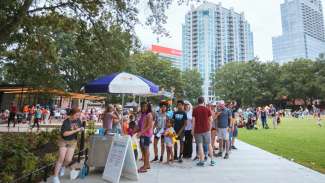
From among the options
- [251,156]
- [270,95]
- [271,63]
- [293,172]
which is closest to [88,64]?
[251,156]

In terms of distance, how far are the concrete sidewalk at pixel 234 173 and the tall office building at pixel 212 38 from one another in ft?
411

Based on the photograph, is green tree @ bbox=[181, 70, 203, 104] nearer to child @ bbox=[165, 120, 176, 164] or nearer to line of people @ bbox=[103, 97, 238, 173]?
line of people @ bbox=[103, 97, 238, 173]

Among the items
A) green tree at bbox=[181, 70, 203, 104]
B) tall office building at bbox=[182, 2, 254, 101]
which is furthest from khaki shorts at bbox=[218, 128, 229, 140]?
tall office building at bbox=[182, 2, 254, 101]

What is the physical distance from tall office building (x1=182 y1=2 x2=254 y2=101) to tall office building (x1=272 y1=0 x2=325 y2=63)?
20879 mm

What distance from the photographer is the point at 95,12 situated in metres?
10.1

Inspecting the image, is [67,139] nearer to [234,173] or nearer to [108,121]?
[108,121]

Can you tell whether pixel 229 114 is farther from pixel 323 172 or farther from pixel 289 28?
pixel 289 28

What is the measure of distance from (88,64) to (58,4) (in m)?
3.39

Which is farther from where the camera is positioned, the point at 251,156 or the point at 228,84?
the point at 228,84

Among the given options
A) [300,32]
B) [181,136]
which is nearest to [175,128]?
[181,136]

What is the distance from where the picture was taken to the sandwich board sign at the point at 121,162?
6379 mm

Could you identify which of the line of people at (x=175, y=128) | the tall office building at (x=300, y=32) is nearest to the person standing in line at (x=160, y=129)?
the line of people at (x=175, y=128)

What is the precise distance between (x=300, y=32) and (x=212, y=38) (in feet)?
149

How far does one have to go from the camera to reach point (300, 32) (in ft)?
475
